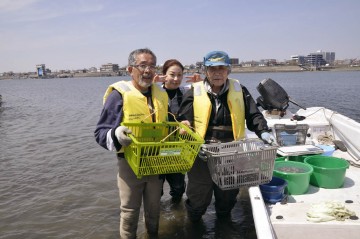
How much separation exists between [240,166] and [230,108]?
2.75ft

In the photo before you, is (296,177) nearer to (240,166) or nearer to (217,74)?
(240,166)

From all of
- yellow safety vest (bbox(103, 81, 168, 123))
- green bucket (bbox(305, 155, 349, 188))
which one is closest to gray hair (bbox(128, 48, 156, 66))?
yellow safety vest (bbox(103, 81, 168, 123))

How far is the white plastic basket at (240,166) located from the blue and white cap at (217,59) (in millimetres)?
949

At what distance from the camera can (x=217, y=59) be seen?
3461 millimetres

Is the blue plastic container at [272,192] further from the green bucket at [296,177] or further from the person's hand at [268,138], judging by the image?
the person's hand at [268,138]

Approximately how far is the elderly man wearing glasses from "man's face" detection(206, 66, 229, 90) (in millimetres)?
623

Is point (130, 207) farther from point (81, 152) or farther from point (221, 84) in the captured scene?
point (81, 152)

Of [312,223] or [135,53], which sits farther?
[135,53]

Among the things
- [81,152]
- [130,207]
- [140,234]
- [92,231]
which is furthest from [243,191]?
[81,152]

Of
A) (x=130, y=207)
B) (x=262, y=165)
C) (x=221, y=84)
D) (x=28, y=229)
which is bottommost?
(x=28, y=229)

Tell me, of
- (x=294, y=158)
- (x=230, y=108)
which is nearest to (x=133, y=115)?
(x=230, y=108)

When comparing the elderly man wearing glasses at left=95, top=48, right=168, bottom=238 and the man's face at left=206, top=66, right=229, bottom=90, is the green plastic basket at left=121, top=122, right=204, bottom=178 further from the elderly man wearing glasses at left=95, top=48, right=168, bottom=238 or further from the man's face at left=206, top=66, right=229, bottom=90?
the man's face at left=206, top=66, right=229, bottom=90

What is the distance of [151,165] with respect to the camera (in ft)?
9.08

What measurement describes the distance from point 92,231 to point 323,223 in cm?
381
